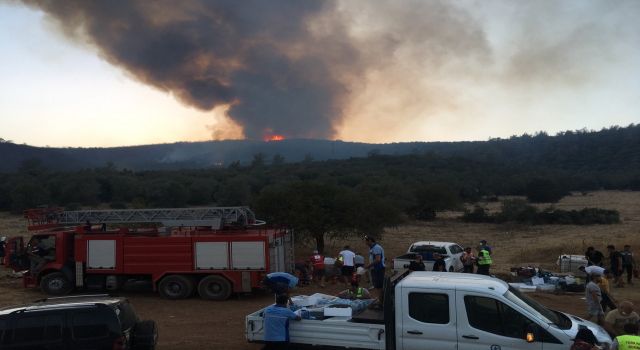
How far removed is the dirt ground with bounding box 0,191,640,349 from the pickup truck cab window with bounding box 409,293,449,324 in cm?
426

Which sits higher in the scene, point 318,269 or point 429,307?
point 429,307

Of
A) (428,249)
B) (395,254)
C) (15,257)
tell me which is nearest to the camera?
(15,257)

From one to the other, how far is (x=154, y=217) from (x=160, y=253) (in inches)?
62.7

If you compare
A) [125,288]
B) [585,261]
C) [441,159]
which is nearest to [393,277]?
[125,288]

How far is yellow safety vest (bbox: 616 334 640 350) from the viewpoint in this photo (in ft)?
19.4

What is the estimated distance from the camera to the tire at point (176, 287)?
15.9 m

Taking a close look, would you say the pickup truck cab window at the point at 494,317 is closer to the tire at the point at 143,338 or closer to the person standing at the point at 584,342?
the person standing at the point at 584,342

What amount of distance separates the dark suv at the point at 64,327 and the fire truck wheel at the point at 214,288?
7558mm

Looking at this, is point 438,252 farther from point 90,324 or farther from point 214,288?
point 90,324

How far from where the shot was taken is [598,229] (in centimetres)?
3731

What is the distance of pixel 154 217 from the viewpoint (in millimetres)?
17125

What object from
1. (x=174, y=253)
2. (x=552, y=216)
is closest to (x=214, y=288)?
A: (x=174, y=253)

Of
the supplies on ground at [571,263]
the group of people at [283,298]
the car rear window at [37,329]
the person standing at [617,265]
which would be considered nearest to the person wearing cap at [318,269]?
the group of people at [283,298]

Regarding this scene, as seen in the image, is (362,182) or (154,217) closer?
(154,217)
